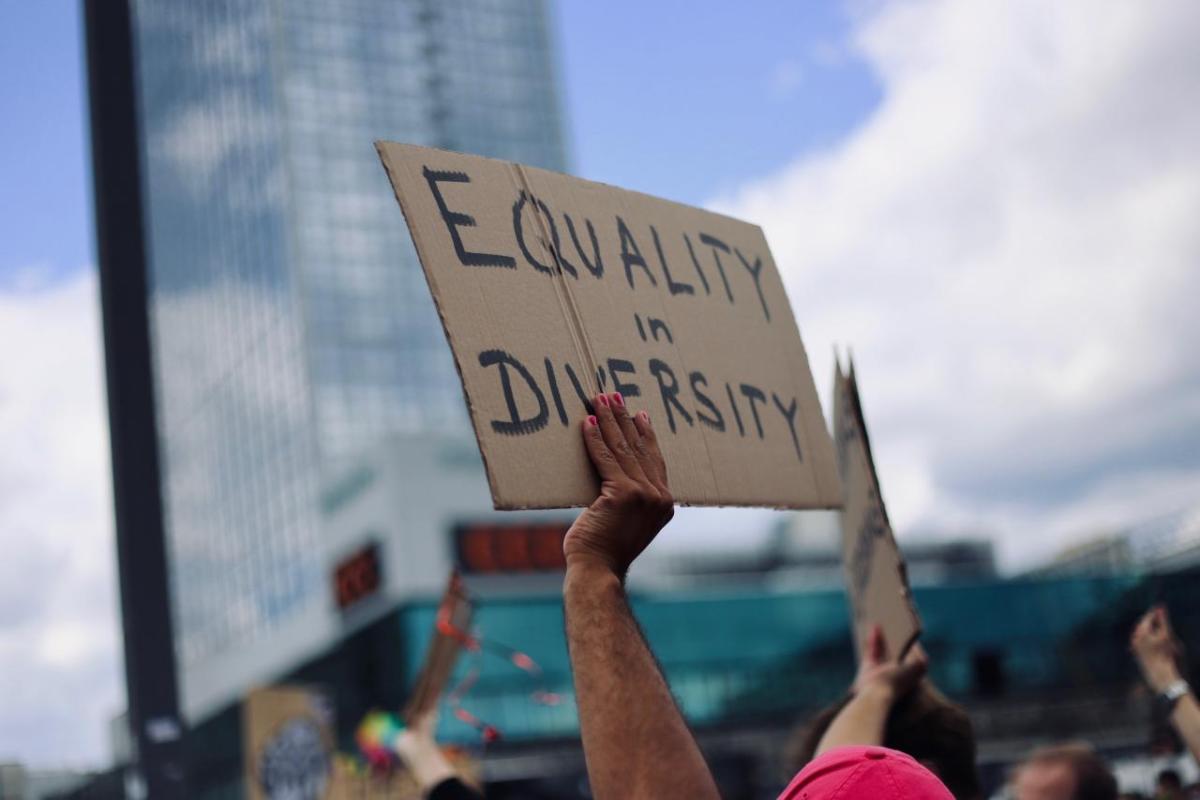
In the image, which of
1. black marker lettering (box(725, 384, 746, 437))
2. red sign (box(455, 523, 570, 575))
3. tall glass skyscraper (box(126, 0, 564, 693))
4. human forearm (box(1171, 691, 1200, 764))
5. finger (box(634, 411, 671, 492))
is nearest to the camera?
finger (box(634, 411, 671, 492))

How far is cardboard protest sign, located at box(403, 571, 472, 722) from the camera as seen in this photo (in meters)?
4.27

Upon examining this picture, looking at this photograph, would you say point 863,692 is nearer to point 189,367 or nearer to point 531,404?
point 531,404

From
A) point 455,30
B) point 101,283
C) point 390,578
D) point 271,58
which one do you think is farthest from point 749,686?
point 455,30

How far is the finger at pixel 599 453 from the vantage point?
1.75 m

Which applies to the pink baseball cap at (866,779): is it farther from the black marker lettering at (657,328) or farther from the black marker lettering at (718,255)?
the black marker lettering at (718,255)

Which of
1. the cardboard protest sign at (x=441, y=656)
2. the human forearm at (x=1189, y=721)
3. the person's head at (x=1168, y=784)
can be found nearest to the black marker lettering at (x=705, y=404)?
the human forearm at (x=1189, y=721)

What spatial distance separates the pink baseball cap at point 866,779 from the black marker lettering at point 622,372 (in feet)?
2.15

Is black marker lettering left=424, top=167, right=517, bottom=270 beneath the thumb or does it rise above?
above

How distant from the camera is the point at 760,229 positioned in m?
2.61

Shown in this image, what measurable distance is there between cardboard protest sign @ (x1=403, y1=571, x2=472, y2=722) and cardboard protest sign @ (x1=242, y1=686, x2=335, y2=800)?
397 cm

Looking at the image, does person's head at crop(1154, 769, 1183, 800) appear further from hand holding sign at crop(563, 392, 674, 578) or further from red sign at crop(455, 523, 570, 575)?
red sign at crop(455, 523, 570, 575)

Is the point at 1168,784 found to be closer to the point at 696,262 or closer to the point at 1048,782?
the point at 1048,782

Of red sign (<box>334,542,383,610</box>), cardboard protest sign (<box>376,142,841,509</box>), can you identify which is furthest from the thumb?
red sign (<box>334,542,383,610</box>)

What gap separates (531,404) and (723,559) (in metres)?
53.4
